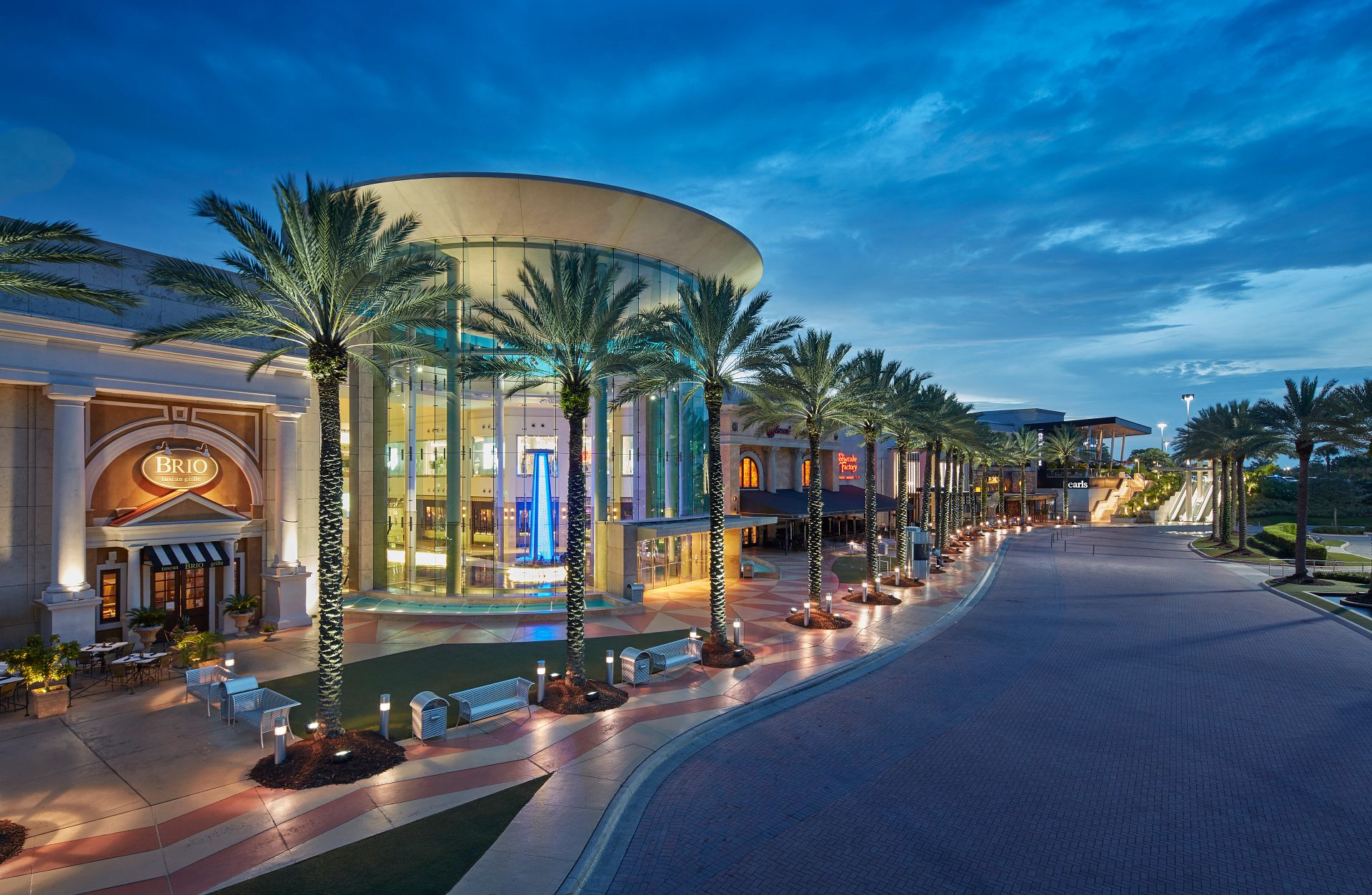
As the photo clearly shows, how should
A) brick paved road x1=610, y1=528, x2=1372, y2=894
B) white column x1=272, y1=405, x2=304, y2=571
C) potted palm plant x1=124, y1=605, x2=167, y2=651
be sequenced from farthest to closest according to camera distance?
white column x1=272, y1=405, x2=304, y2=571, potted palm plant x1=124, y1=605, x2=167, y2=651, brick paved road x1=610, y1=528, x2=1372, y2=894

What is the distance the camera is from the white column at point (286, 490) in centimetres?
2242

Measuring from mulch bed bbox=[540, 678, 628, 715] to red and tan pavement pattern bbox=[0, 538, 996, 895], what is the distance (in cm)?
30

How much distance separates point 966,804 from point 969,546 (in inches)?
1686

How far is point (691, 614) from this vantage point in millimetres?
24875

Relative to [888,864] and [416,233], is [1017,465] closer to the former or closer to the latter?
[416,233]

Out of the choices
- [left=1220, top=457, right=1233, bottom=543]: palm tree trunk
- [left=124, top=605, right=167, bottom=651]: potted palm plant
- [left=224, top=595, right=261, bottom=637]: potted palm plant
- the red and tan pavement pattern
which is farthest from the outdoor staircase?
[left=124, top=605, right=167, bottom=651]: potted palm plant

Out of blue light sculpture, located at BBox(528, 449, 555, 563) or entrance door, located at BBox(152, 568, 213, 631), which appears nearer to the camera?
entrance door, located at BBox(152, 568, 213, 631)

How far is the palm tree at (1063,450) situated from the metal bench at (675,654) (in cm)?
7750

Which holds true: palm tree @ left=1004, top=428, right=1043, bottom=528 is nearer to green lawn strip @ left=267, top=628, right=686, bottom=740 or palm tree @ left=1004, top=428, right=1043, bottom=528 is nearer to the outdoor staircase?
the outdoor staircase

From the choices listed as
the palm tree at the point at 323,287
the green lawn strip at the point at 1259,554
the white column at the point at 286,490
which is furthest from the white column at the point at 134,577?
the green lawn strip at the point at 1259,554

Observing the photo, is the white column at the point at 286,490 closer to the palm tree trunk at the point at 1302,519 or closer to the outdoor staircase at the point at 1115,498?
the palm tree trunk at the point at 1302,519

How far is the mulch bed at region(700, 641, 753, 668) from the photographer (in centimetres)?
1770

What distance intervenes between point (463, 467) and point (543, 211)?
36.7 feet

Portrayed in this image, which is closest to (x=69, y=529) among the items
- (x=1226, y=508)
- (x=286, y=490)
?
(x=286, y=490)
